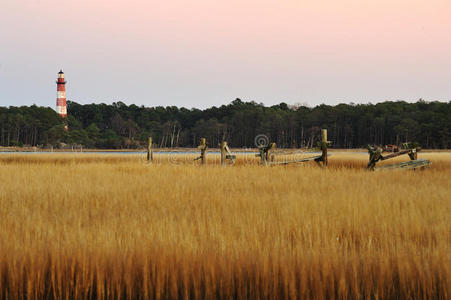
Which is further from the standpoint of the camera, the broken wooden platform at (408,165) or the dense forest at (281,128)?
the dense forest at (281,128)

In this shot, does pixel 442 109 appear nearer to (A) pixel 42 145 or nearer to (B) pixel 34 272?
(A) pixel 42 145

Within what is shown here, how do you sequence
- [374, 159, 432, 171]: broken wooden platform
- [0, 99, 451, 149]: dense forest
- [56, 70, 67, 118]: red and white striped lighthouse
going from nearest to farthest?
[374, 159, 432, 171]: broken wooden platform < [0, 99, 451, 149]: dense forest < [56, 70, 67, 118]: red and white striped lighthouse

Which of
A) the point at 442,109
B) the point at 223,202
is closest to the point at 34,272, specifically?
the point at 223,202

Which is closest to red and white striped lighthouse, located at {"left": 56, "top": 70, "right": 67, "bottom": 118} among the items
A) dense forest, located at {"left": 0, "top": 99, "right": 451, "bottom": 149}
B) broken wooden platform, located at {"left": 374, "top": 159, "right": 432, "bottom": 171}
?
dense forest, located at {"left": 0, "top": 99, "right": 451, "bottom": 149}

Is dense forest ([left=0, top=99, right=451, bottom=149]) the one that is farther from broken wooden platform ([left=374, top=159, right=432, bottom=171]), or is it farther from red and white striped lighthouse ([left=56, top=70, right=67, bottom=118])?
broken wooden platform ([left=374, top=159, right=432, bottom=171])

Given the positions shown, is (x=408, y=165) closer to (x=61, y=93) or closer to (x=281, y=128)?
(x=281, y=128)

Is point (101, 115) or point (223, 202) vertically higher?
point (101, 115)

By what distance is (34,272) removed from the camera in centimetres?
407

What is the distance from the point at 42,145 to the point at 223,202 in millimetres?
98248

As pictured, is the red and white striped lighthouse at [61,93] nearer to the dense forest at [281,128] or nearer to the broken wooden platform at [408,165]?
the dense forest at [281,128]

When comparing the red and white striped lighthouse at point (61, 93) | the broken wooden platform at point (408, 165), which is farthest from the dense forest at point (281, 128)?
the broken wooden platform at point (408, 165)

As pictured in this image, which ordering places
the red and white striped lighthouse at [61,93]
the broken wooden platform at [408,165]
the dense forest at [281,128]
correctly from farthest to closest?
the red and white striped lighthouse at [61,93], the dense forest at [281,128], the broken wooden platform at [408,165]

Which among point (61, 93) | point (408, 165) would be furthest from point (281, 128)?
point (408, 165)

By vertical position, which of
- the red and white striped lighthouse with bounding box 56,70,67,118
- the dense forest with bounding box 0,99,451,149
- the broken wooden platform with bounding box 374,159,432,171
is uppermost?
the red and white striped lighthouse with bounding box 56,70,67,118
